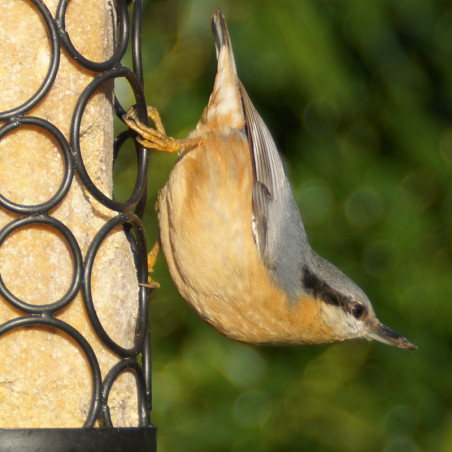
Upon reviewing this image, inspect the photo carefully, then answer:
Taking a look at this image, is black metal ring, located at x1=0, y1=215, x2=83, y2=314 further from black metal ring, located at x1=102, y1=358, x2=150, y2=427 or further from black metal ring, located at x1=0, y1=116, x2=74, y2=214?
black metal ring, located at x1=102, y1=358, x2=150, y2=427

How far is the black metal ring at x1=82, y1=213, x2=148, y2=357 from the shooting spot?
196cm

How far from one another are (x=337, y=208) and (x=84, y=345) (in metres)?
1.56

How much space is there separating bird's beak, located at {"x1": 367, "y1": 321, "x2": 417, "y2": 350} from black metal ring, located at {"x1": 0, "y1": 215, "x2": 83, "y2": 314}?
4.45 feet

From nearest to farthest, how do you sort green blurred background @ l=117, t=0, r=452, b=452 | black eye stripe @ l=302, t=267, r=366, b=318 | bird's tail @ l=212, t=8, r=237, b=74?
black eye stripe @ l=302, t=267, r=366, b=318 < bird's tail @ l=212, t=8, r=237, b=74 < green blurred background @ l=117, t=0, r=452, b=452

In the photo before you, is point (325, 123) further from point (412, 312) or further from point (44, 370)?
point (44, 370)

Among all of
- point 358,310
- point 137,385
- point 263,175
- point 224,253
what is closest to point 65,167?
point 137,385

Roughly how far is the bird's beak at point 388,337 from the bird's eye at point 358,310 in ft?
0.30

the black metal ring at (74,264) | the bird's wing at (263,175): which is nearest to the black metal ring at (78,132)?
the black metal ring at (74,264)

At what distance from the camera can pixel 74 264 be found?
6.42 feet

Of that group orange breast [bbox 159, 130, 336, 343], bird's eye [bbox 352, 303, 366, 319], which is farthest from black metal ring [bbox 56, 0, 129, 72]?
bird's eye [bbox 352, 303, 366, 319]

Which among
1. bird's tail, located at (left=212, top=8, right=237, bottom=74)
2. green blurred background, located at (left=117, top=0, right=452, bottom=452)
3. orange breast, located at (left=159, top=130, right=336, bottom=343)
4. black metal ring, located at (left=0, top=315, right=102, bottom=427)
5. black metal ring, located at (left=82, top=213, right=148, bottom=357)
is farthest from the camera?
green blurred background, located at (left=117, top=0, right=452, bottom=452)

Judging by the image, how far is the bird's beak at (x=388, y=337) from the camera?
113 inches

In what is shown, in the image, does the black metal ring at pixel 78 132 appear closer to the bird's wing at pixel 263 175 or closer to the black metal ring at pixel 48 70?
the black metal ring at pixel 48 70

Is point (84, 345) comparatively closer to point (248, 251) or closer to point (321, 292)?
point (248, 251)
